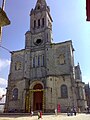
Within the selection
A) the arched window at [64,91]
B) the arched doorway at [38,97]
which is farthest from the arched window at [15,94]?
the arched window at [64,91]

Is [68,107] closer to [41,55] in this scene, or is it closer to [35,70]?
[35,70]

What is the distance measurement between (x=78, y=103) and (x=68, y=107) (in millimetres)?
2523

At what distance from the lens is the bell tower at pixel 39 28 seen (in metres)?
37.8

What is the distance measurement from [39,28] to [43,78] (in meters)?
13.9

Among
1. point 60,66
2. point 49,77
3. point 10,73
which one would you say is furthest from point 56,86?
point 10,73

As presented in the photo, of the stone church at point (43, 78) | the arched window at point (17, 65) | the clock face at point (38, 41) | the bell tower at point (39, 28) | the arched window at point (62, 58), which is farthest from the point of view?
the clock face at point (38, 41)

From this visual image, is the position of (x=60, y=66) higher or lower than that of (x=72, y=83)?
higher

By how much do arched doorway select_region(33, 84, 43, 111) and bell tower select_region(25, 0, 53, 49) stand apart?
9.80m

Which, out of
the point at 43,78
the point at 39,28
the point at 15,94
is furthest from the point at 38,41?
the point at 15,94

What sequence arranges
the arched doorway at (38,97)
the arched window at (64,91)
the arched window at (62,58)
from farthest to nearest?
the arched window at (62,58) < the arched doorway at (38,97) < the arched window at (64,91)

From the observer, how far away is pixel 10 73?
3766 cm

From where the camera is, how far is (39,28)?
132 ft

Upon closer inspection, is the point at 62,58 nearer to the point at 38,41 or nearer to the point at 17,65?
the point at 38,41

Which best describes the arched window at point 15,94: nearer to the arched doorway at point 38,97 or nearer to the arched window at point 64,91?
the arched doorway at point 38,97
